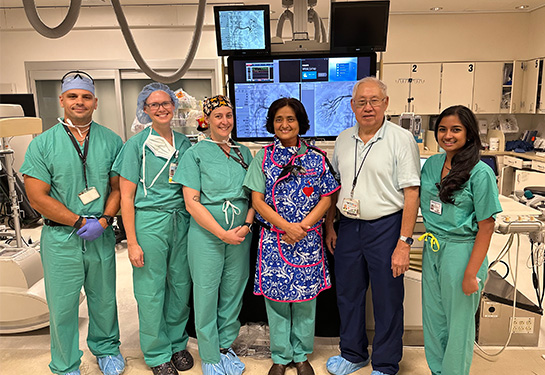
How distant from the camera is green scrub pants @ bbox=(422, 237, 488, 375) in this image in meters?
1.82

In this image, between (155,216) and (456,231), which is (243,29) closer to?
(155,216)

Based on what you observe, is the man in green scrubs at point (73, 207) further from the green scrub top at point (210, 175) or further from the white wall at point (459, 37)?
the white wall at point (459, 37)

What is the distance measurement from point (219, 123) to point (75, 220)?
88 centimetres

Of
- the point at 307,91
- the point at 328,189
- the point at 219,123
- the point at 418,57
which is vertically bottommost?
the point at 328,189

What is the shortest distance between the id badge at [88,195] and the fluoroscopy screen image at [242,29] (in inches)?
54.0

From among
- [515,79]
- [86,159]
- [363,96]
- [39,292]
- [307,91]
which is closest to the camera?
[363,96]

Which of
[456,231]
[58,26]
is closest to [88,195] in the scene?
[58,26]

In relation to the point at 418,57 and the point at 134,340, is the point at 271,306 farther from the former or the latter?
the point at 418,57

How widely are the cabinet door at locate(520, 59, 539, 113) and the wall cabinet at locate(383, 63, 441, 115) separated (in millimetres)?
1316

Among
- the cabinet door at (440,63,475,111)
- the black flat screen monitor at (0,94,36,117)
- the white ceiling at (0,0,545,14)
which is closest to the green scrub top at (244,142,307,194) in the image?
the white ceiling at (0,0,545,14)

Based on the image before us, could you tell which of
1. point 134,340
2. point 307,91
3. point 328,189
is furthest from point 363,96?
point 134,340

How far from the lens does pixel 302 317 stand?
219cm

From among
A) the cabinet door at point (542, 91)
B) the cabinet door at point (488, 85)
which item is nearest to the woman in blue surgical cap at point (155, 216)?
the cabinet door at point (488, 85)

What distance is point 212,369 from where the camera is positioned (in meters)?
2.21
